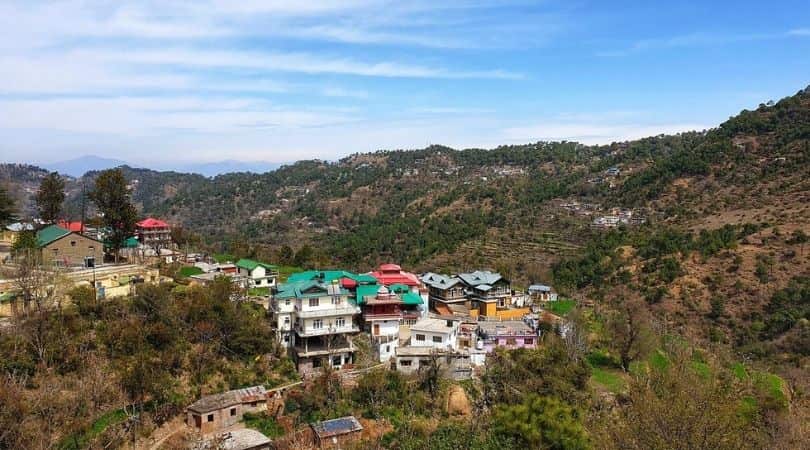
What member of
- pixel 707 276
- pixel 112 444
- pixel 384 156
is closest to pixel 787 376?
pixel 707 276

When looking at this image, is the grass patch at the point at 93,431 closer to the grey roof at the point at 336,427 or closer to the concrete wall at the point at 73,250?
the grey roof at the point at 336,427

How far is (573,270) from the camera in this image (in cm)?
4750

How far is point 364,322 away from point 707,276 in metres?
29.0

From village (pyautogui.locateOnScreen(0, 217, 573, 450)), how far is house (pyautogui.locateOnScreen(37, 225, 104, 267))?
0.06 m

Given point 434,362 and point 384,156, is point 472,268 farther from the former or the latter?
point 384,156

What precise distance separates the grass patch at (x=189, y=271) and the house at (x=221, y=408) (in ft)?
47.2

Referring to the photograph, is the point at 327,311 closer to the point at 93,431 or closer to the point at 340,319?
the point at 340,319

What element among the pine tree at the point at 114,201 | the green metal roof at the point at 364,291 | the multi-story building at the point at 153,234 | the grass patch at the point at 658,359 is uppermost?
the pine tree at the point at 114,201

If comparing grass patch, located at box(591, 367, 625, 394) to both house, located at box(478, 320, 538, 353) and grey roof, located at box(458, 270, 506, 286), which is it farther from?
grey roof, located at box(458, 270, 506, 286)

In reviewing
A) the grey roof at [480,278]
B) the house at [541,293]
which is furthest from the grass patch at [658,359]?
the grey roof at [480,278]

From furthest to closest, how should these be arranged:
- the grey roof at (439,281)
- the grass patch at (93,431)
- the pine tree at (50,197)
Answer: the pine tree at (50,197) → the grey roof at (439,281) → the grass patch at (93,431)

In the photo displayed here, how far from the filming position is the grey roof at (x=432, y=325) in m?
26.0

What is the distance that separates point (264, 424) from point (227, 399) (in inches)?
67.7

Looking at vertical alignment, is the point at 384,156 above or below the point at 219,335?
above
